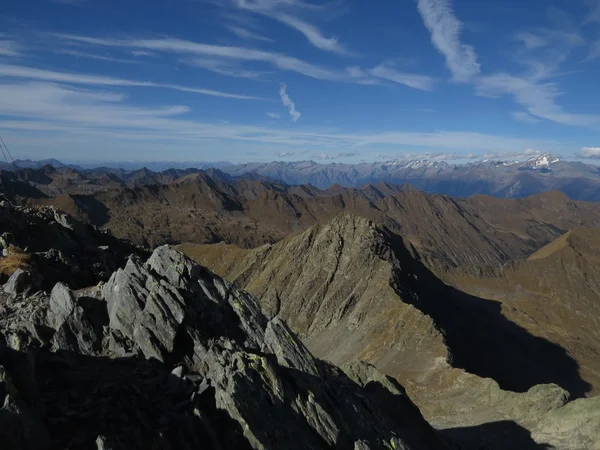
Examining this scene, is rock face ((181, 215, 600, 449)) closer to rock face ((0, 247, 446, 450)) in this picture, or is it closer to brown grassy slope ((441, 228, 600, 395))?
brown grassy slope ((441, 228, 600, 395))

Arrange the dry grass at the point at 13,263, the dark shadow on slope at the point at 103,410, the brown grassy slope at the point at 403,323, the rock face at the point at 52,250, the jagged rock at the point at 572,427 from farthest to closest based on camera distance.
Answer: the brown grassy slope at the point at 403,323, the jagged rock at the point at 572,427, the rock face at the point at 52,250, the dry grass at the point at 13,263, the dark shadow on slope at the point at 103,410

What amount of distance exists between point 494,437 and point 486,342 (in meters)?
52.1

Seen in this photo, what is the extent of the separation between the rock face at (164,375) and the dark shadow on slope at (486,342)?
54.1 meters

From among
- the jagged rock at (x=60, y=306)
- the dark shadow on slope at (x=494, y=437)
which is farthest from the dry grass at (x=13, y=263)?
the dark shadow on slope at (x=494, y=437)

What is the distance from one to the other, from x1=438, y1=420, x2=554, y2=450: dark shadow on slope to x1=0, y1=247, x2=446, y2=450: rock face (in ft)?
64.7

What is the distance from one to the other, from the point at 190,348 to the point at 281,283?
84321 mm

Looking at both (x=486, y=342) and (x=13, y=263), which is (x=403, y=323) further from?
(x=13, y=263)

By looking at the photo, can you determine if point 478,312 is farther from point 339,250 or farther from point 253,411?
point 253,411

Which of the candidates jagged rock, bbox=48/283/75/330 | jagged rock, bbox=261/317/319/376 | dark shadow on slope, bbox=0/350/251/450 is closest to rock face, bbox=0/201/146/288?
jagged rock, bbox=48/283/75/330

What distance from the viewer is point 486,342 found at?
98188 mm

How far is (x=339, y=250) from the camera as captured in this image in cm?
11056

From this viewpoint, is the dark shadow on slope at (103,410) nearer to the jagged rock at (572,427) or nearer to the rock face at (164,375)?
the rock face at (164,375)

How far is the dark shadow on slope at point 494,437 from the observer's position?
155ft

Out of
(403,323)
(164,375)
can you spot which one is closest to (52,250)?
(164,375)
